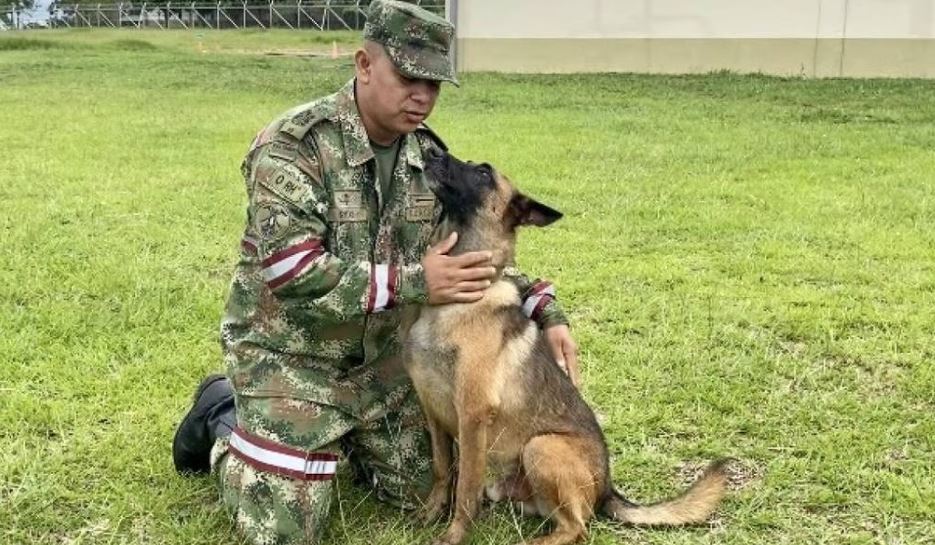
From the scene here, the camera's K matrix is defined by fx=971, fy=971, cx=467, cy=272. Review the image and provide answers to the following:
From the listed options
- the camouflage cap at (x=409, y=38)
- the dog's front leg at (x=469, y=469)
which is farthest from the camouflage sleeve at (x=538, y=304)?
the camouflage cap at (x=409, y=38)

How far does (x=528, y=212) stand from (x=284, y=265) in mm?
750

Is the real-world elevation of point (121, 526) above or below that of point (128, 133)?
below

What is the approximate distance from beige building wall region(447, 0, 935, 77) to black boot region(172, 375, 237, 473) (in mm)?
18607

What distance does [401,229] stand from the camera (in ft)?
10.5

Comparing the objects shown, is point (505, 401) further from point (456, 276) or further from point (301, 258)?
point (301, 258)

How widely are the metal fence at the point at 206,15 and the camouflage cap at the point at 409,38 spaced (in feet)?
129

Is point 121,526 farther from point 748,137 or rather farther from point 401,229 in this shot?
point 748,137

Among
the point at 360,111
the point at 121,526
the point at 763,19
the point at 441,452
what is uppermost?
the point at 763,19

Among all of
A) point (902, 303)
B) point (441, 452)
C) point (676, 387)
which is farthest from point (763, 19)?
point (441, 452)

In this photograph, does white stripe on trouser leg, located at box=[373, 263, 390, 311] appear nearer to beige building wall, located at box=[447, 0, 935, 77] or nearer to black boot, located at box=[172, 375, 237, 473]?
black boot, located at box=[172, 375, 237, 473]

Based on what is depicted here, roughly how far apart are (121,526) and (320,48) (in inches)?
1287

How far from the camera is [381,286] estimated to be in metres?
2.73

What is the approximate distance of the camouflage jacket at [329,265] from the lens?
9.02 ft

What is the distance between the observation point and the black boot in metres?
3.34
